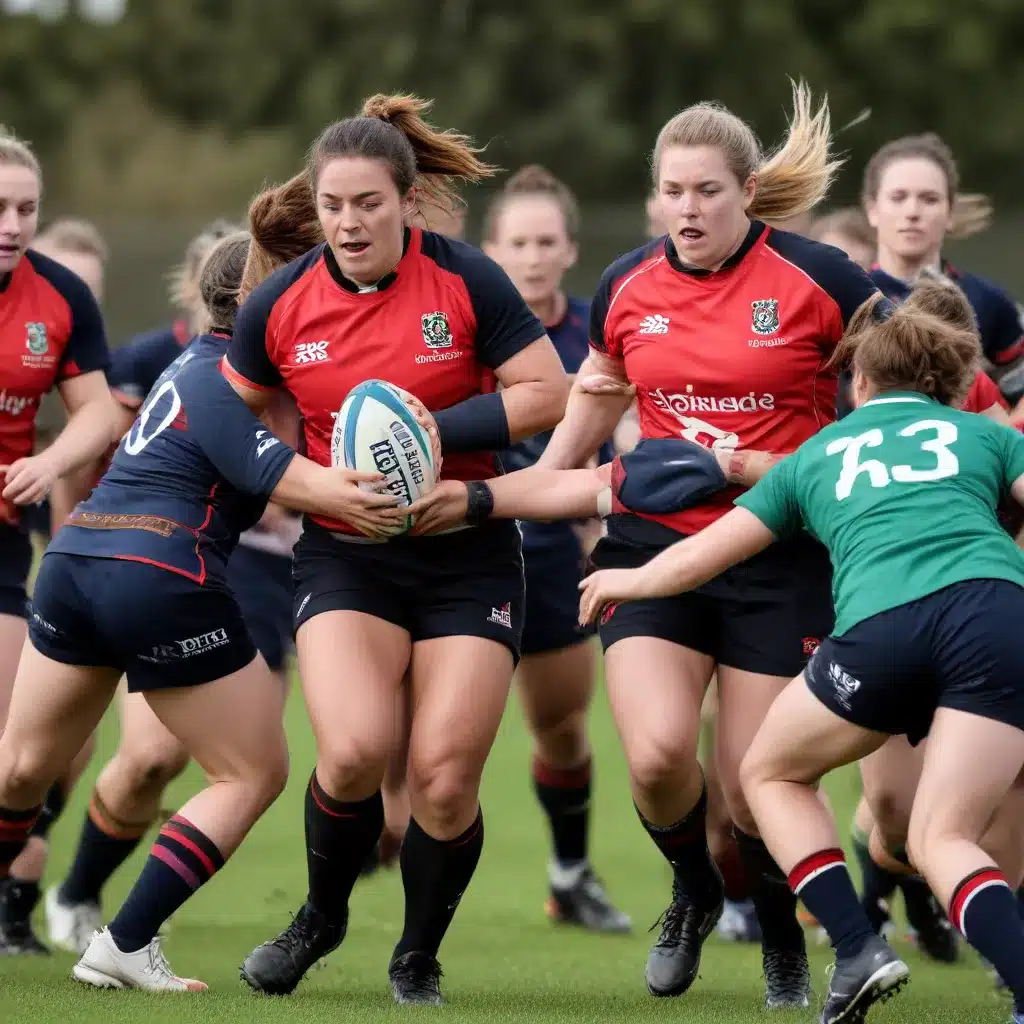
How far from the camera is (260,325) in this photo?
509 centimetres

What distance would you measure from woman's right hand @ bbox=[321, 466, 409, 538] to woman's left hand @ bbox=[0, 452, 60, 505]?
3.97 feet

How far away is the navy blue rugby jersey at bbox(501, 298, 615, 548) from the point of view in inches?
272

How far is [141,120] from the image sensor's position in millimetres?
36750

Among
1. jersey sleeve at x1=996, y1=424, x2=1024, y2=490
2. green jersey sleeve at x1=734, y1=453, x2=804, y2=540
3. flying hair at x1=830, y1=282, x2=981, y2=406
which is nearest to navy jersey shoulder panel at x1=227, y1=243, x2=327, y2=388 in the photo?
green jersey sleeve at x1=734, y1=453, x2=804, y2=540

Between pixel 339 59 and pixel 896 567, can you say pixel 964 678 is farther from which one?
pixel 339 59

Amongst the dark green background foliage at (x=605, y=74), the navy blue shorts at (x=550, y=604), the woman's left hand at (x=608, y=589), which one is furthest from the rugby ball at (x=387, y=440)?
the dark green background foliage at (x=605, y=74)

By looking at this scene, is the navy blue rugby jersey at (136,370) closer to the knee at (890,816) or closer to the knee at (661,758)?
A: the knee at (661,758)

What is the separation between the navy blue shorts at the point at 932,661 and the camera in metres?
4.24

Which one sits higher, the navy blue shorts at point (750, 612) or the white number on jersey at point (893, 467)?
the white number on jersey at point (893, 467)

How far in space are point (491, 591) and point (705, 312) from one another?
3.03ft

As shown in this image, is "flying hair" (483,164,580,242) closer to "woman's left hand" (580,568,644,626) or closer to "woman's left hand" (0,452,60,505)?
"woman's left hand" (0,452,60,505)

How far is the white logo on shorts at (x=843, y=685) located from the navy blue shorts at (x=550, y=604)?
227 centimetres

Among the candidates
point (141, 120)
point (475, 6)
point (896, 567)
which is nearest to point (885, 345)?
point (896, 567)

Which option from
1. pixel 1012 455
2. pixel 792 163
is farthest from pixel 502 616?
pixel 792 163
